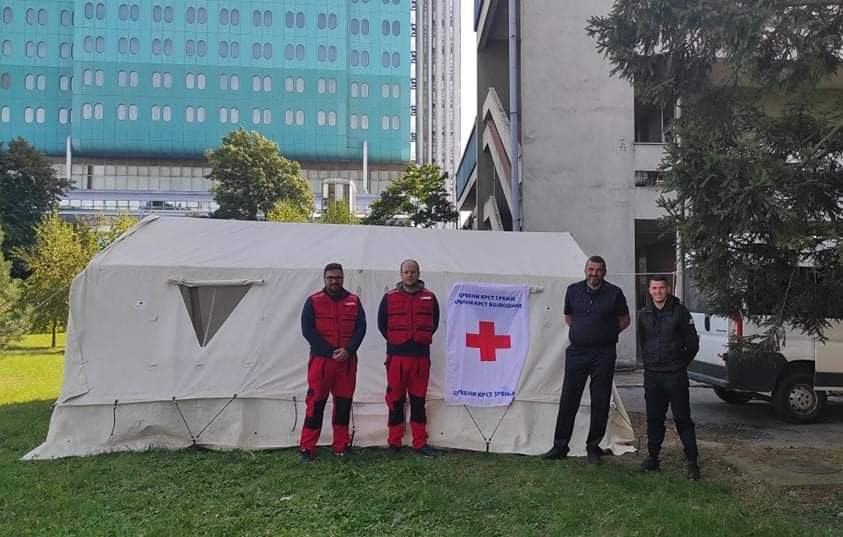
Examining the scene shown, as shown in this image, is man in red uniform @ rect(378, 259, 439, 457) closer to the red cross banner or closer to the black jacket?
the red cross banner

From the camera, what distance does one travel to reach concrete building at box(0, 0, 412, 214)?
72.2m

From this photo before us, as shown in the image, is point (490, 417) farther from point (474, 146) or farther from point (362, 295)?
point (474, 146)

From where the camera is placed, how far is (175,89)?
2876 inches

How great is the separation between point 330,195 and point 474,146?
34492 millimetres

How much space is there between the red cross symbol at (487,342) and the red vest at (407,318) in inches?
26.9

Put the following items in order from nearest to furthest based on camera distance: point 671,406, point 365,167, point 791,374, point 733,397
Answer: point 671,406 → point 791,374 → point 733,397 → point 365,167

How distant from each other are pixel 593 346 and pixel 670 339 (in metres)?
0.66

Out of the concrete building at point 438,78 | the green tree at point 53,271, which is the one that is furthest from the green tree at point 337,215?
the concrete building at point 438,78

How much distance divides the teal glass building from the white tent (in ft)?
227

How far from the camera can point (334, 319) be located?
611 centimetres

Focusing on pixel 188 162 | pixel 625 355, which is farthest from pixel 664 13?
pixel 188 162

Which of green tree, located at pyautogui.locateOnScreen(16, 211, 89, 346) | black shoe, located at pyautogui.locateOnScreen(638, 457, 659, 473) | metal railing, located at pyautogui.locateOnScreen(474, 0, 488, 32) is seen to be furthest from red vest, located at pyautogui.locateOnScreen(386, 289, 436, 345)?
metal railing, located at pyautogui.locateOnScreen(474, 0, 488, 32)

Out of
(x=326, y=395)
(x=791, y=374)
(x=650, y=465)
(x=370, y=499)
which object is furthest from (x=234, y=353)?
(x=791, y=374)

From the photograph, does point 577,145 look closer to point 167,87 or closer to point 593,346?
point 593,346
